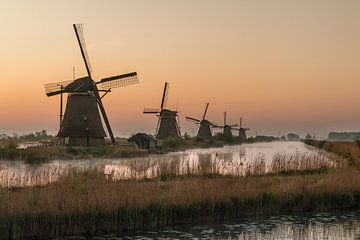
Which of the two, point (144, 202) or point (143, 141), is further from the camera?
point (143, 141)

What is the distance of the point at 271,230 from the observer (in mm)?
12859

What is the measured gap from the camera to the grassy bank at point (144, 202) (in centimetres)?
1166

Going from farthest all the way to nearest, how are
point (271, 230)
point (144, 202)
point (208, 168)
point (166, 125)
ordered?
point (166, 125), point (208, 168), point (144, 202), point (271, 230)

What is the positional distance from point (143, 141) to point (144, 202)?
40.3m

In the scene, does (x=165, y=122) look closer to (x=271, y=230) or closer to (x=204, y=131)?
(x=204, y=131)

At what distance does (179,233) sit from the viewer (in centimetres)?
1223

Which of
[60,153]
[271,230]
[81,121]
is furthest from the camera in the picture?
[81,121]

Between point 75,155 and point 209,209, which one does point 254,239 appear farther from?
point 75,155

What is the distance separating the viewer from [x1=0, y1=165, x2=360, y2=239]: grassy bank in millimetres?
11656

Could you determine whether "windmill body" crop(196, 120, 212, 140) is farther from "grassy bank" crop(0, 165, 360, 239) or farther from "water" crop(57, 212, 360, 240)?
"water" crop(57, 212, 360, 240)

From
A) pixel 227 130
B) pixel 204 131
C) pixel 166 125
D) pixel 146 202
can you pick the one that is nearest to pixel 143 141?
pixel 166 125

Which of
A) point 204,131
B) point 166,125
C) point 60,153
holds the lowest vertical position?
point 60,153

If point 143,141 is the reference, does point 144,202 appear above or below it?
below

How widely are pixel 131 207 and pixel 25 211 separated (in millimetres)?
2805
